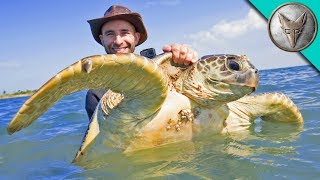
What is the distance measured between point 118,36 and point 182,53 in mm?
1089

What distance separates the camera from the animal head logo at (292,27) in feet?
13.5

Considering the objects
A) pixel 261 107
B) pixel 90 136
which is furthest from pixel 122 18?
pixel 261 107

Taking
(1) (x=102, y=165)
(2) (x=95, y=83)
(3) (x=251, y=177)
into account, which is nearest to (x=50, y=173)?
(1) (x=102, y=165)

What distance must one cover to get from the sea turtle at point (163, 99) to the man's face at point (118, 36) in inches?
39.4

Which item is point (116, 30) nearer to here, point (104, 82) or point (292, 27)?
point (104, 82)

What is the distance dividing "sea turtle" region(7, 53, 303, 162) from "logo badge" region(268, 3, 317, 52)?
50.1 inches

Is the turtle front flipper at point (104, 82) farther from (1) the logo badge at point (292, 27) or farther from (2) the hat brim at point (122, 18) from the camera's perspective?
(1) the logo badge at point (292, 27)

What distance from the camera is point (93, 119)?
3176 millimetres

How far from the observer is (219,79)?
2.92m

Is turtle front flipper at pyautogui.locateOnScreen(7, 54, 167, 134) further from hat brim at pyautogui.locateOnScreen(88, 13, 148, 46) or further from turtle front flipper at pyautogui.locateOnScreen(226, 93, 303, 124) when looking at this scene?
hat brim at pyautogui.locateOnScreen(88, 13, 148, 46)

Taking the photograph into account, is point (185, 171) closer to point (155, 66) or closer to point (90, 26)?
point (155, 66)

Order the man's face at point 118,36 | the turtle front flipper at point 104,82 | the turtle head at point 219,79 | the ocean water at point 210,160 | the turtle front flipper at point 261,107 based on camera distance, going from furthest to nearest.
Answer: the man's face at point 118,36 → the turtle front flipper at point 261,107 → the turtle head at point 219,79 → the ocean water at point 210,160 → the turtle front flipper at point 104,82

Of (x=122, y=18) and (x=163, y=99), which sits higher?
(x=122, y=18)

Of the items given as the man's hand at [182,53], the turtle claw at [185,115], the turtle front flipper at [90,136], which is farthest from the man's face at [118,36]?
the turtle claw at [185,115]
